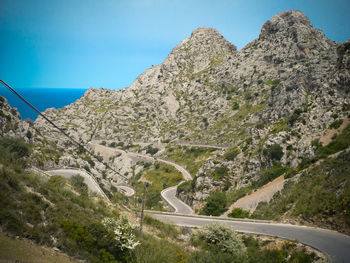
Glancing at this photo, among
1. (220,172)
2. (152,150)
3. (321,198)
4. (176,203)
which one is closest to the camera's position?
(321,198)

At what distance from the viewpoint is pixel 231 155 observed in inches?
1873

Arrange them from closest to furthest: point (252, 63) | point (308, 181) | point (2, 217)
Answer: point (2, 217) < point (308, 181) < point (252, 63)

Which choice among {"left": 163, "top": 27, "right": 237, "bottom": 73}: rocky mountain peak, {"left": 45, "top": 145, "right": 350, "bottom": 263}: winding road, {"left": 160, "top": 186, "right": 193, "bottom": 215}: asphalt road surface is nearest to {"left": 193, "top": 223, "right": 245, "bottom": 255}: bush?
{"left": 45, "top": 145, "right": 350, "bottom": 263}: winding road

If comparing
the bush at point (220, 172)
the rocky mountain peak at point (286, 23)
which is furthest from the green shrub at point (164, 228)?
the rocky mountain peak at point (286, 23)

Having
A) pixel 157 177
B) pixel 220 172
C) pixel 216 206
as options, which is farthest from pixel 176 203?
pixel 157 177

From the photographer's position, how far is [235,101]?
110 m

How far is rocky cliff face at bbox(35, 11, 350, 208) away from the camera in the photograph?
3834 centimetres

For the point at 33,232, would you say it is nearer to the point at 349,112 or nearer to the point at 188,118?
the point at 349,112

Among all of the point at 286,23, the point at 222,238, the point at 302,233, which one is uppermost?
the point at 286,23

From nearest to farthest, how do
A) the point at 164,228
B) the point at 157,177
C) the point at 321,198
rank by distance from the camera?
the point at 164,228 → the point at 321,198 → the point at 157,177

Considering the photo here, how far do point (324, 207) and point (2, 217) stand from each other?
1973 centimetres

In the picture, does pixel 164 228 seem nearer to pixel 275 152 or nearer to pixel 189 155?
pixel 275 152

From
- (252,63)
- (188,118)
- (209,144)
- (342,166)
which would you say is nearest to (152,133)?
(188,118)

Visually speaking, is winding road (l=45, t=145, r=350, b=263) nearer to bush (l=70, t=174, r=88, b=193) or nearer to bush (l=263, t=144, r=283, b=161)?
bush (l=70, t=174, r=88, b=193)
